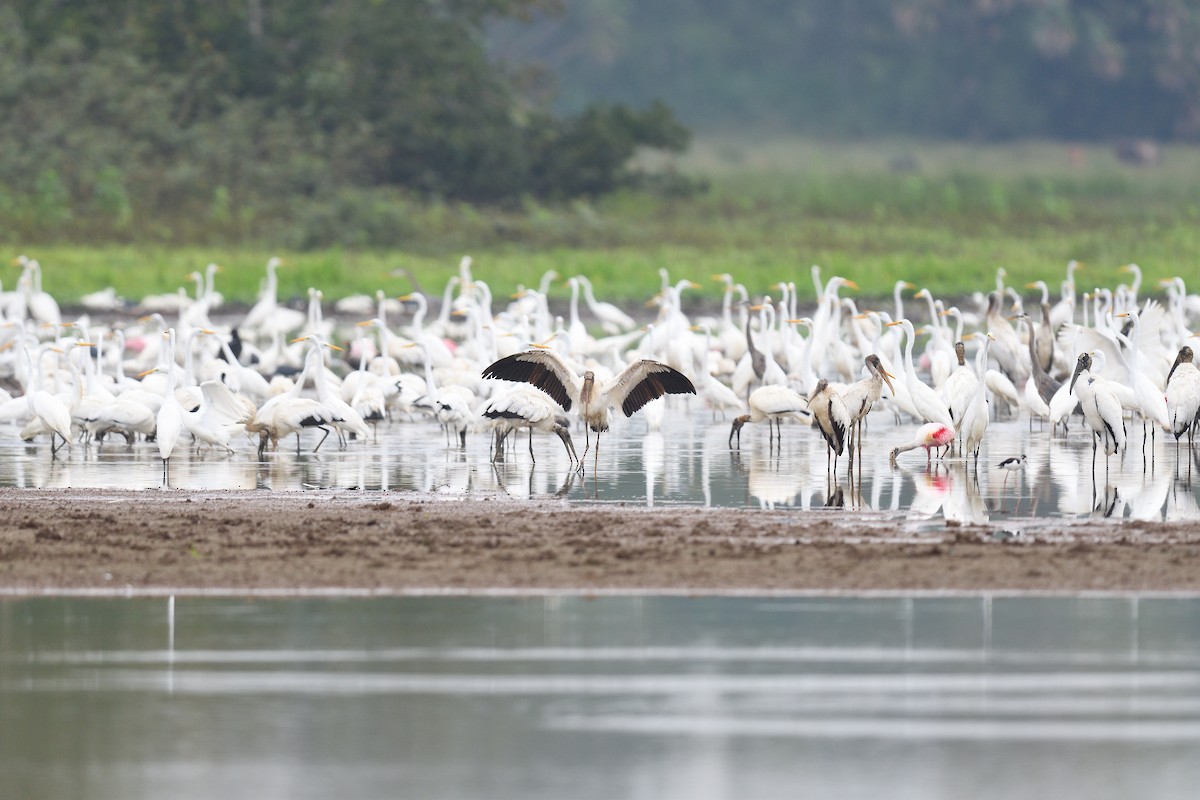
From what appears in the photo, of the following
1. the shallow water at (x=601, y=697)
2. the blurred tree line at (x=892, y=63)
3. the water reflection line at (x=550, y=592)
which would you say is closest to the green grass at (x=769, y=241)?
the blurred tree line at (x=892, y=63)

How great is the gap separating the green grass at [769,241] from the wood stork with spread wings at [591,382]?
55.3 ft

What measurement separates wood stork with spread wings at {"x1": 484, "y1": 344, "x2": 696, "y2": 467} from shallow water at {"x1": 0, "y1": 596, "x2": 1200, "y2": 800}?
14.7ft

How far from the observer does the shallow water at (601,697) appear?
21.1 ft

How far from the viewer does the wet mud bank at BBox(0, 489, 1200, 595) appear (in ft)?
30.4

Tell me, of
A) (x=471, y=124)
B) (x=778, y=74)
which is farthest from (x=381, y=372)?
(x=778, y=74)

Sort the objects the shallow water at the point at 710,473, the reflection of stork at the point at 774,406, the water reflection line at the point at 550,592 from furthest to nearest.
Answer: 1. the reflection of stork at the point at 774,406
2. the shallow water at the point at 710,473
3. the water reflection line at the point at 550,592

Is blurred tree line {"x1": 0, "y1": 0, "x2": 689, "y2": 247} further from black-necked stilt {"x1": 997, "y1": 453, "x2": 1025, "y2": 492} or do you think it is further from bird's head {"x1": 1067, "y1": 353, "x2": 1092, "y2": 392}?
black-necked stilt {"x1": 997, "y1": 453, "x2": 1025, "y2": 492}

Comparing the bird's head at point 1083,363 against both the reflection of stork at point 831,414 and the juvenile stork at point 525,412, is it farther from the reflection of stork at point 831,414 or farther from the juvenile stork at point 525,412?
the juvenile stork at point 525,412

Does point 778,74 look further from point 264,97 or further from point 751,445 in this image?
point 751,445

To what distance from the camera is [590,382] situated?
45.0 ft

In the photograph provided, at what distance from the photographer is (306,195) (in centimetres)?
4091

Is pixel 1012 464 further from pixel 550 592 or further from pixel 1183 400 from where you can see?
pixel 550 592

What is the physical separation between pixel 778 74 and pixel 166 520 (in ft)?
194

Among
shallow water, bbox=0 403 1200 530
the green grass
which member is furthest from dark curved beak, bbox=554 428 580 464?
the green grass
